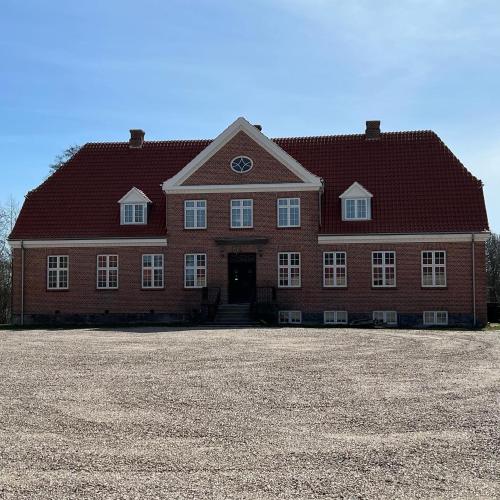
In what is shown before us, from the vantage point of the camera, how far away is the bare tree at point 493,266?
231ft

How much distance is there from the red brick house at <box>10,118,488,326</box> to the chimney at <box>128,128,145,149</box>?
3.04 meters

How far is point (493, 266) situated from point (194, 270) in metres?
46.9

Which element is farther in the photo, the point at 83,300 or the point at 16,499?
the point at 83,300

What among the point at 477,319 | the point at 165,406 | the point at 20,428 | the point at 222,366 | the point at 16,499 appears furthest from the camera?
the point at 477,319

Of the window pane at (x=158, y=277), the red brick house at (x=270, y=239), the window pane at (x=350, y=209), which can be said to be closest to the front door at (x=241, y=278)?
the red brick house at (x=270, y=239)

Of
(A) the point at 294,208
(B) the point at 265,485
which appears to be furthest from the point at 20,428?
(A) the point at 294,208

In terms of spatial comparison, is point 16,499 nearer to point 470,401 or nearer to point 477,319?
point 470,401

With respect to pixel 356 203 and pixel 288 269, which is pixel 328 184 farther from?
pixel 288 269

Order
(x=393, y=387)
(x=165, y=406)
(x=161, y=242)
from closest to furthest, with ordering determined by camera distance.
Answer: (x=165, y=406), (x=393, y=387), (x=161, y=242)

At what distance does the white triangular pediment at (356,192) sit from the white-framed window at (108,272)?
12.0 metres

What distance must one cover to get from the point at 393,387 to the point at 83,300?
25.9m

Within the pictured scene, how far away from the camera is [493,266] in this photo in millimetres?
73938

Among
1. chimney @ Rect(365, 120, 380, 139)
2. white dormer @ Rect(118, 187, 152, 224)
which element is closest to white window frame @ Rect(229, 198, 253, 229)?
white dormer @ Rect(118, 187, 152, 224)

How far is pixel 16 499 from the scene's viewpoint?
7.02 metres
